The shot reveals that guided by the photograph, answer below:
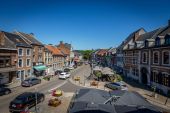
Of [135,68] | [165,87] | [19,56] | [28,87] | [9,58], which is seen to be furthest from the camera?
[135,68]

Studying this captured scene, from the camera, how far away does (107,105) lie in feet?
58.5

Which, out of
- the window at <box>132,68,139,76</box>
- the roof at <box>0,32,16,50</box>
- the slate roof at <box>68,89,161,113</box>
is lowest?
the slate roof at <box>68,89,161,113</box>

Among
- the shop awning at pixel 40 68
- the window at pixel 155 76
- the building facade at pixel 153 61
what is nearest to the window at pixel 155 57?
the building facade at pixel 153 61

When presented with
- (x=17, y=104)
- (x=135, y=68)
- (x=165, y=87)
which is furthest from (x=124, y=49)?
(x=17, y=104)

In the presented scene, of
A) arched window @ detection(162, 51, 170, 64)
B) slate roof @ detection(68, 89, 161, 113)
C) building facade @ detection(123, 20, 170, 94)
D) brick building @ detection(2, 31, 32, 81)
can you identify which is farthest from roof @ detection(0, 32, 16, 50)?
arched window @ detection(162, 51, 170, 64)

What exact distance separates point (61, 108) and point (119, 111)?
7.87 m

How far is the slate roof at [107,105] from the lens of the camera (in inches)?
636

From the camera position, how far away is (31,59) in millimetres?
47969

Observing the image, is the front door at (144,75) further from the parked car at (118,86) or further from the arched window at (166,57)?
the parked car at (118,86)

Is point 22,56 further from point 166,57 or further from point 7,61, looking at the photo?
point 166,57

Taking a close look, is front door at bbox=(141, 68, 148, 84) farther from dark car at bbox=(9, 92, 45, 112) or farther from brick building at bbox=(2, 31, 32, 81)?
brick building at bbox=(2, 31, 32, 81)

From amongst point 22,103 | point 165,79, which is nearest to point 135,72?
point 165,79

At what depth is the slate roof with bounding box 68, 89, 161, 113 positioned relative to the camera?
16.2 meters

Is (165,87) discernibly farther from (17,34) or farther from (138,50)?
(17,34)
